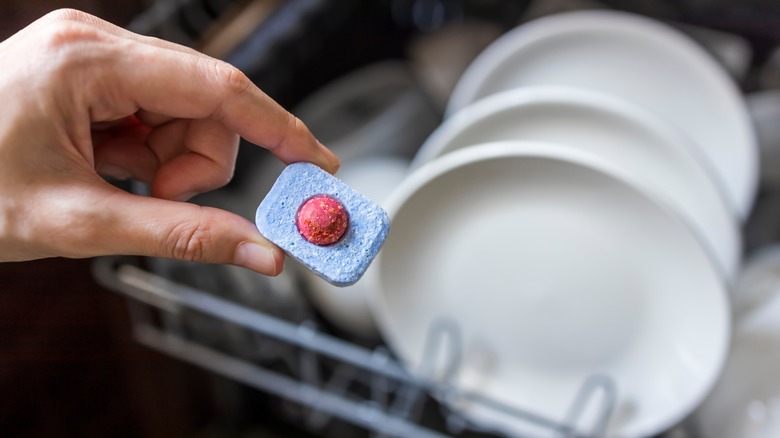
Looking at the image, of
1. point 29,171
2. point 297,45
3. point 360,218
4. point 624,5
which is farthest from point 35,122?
point 624,5

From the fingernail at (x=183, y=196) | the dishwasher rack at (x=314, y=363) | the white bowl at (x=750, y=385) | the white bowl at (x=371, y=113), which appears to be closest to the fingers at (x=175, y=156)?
the fingernail at (x=183, y=196)

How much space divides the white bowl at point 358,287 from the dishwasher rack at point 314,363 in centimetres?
4

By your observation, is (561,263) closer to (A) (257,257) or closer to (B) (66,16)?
(A) (257,257)

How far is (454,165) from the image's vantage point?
497 millimetres

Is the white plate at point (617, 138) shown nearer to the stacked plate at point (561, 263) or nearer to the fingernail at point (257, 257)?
the stacked plate at point (561, 263)

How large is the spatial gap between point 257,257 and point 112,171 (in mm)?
142

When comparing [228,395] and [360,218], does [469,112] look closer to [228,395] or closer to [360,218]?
[360,218]

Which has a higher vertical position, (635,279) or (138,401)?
(635,279)

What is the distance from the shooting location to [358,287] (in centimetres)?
62

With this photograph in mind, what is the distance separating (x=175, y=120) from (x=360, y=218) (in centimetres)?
16

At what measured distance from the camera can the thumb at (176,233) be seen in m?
0.33

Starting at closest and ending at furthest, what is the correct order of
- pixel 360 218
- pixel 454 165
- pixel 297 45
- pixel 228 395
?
1. pixel 360 218
2. pixel 454 165
3. pixel 297 45
4. pixel 228 395

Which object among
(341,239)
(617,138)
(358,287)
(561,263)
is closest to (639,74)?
(617,138)

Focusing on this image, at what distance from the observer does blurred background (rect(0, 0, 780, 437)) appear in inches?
22.5
